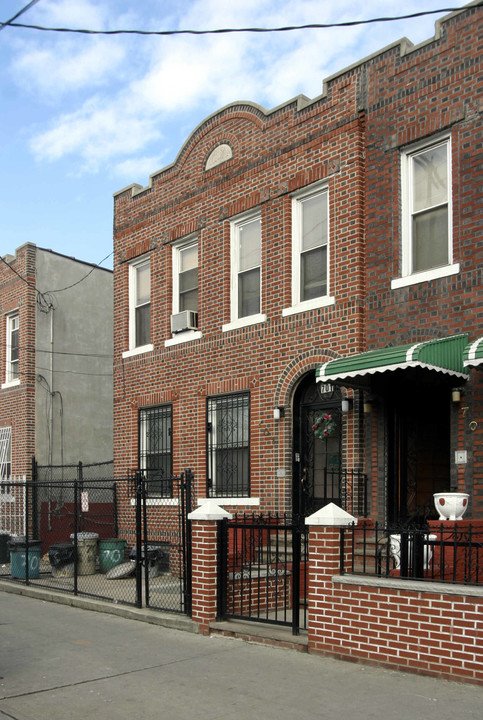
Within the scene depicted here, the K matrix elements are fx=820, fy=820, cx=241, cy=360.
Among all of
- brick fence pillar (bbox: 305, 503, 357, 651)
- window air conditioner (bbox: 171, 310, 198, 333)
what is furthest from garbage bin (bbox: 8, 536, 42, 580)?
brick fence pillar (bbox: 305, 503, 357, 651)

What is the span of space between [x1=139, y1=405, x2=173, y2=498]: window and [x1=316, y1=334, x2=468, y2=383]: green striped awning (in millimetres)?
5702

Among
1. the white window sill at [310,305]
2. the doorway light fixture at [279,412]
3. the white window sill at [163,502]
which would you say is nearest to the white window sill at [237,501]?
the white window sill at [163,502]

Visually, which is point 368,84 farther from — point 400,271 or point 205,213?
point 205,213

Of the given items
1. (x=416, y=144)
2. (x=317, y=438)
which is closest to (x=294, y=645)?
(x=317, y=438)

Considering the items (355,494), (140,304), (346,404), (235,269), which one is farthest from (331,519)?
(140,304)

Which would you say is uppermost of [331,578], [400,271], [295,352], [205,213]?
[205,213]

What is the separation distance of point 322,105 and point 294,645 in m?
8.15

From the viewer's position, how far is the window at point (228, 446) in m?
13.6

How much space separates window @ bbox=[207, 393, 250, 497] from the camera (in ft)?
44.6

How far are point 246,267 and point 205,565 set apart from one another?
615 cm

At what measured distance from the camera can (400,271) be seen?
11250 millimetres

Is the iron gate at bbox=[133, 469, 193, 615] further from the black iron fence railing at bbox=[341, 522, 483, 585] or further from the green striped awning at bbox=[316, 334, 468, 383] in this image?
the green striped awning at bbox=[316, 334, 468, 383]

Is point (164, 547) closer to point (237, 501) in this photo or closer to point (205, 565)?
point (237, 501)

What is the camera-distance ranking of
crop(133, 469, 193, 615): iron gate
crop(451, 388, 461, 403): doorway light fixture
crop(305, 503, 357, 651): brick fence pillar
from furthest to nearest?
crop(133, 469, 193, 615): iron gate
crop(451, 388, 461, 403): doorway light fixture
crop(305, 503, 357, 651): brick fence pillar
